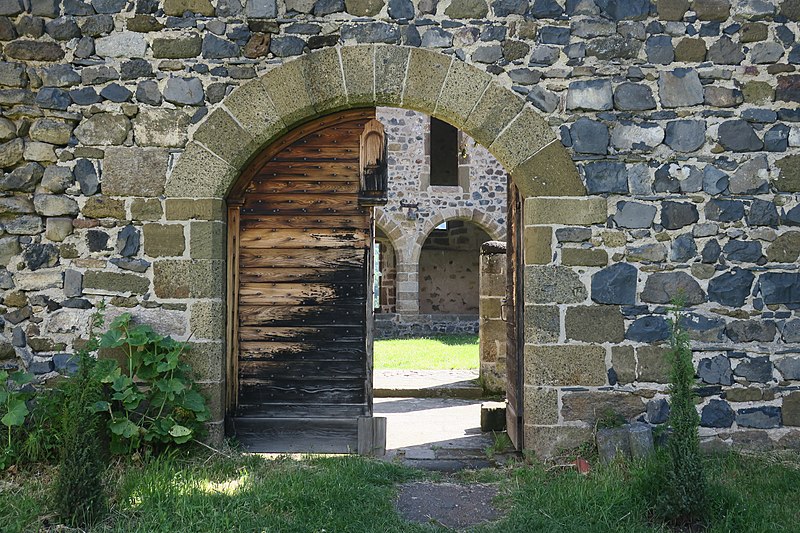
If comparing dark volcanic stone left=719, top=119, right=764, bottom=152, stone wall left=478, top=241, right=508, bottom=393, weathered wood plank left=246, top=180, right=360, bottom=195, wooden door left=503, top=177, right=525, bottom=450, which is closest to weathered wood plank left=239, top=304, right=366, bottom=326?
weathered wood plank left=246, top=180, right=360, bottom=195

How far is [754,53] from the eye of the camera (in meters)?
4.32

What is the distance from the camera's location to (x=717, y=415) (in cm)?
429

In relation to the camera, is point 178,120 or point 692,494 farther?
point 178,120

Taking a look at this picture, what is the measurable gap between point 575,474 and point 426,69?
8.59ft

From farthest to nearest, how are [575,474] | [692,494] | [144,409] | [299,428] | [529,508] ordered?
1. [299,428]
2. [144,409]
3. [575,474]
4. [529,508]
5. [692,494]

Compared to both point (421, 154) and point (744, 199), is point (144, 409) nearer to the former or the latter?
point (744, 199)

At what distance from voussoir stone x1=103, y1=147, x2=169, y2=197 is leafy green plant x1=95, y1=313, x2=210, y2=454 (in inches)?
31.5

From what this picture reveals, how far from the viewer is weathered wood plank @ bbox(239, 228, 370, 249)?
4.64 metres

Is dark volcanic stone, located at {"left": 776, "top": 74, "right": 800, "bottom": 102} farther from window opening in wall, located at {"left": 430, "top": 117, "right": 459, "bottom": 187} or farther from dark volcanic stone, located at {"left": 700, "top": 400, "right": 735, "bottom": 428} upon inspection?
window opening in wall, located at {"left": 430, "top": 117, "right": 459, "bottom": 187}

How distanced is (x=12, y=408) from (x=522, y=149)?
3444 mm

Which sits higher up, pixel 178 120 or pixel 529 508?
pixel 178 120

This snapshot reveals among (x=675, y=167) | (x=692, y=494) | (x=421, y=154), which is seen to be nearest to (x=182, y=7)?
(x=675, y=167)

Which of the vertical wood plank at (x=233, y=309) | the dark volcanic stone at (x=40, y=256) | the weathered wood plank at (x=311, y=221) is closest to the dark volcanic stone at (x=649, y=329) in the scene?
the weathered wood plank at (x=311, y=221)

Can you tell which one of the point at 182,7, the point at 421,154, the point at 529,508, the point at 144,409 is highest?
the point at 421,154
